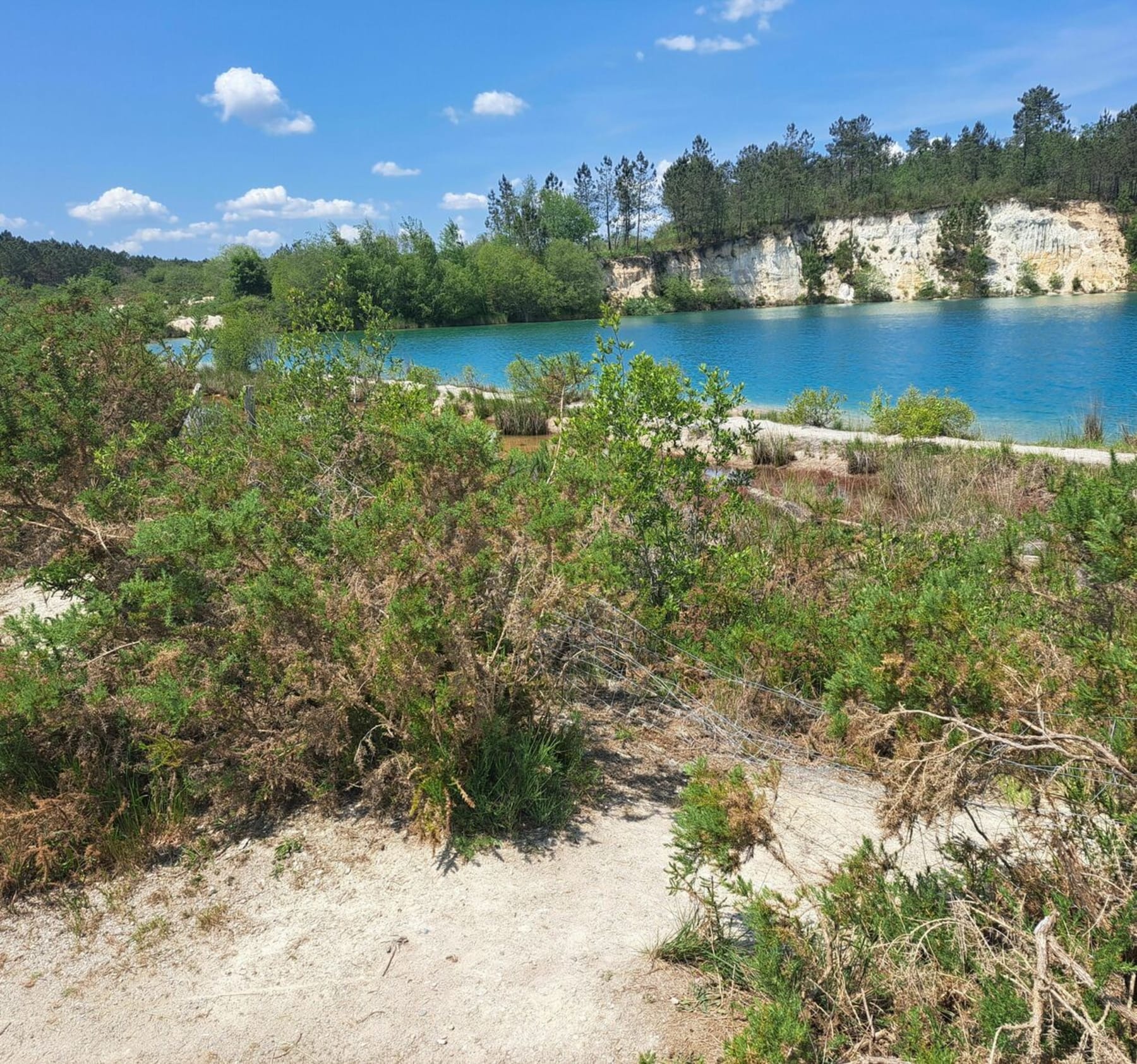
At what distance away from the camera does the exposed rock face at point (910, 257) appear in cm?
6575

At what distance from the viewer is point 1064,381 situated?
86.8ft

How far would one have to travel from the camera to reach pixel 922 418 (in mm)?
15609

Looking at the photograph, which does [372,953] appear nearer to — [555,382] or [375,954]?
[375,954]

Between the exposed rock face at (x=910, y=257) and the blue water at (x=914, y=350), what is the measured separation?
682 centimetres

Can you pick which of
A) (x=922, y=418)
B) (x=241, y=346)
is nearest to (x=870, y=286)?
(x=922, y=418)

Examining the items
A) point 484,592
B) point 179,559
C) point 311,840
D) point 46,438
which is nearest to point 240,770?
point 311,840

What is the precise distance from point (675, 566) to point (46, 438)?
4.84m

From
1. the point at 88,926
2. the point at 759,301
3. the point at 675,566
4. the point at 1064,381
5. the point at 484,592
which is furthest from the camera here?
the point at 759,301

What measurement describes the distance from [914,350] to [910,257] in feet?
137

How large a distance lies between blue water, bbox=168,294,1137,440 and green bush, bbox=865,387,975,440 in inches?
55.1

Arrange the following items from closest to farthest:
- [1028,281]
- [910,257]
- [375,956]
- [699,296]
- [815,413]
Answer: [375,956], [815,413], [1028,281], [910,257], [699,296]

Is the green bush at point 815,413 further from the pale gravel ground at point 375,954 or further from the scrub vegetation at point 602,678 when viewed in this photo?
the pale gravel ground at point 375,954

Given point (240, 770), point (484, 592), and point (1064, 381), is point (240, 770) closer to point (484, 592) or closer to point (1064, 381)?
point (484, 592)

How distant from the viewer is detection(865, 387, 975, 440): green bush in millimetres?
15500
